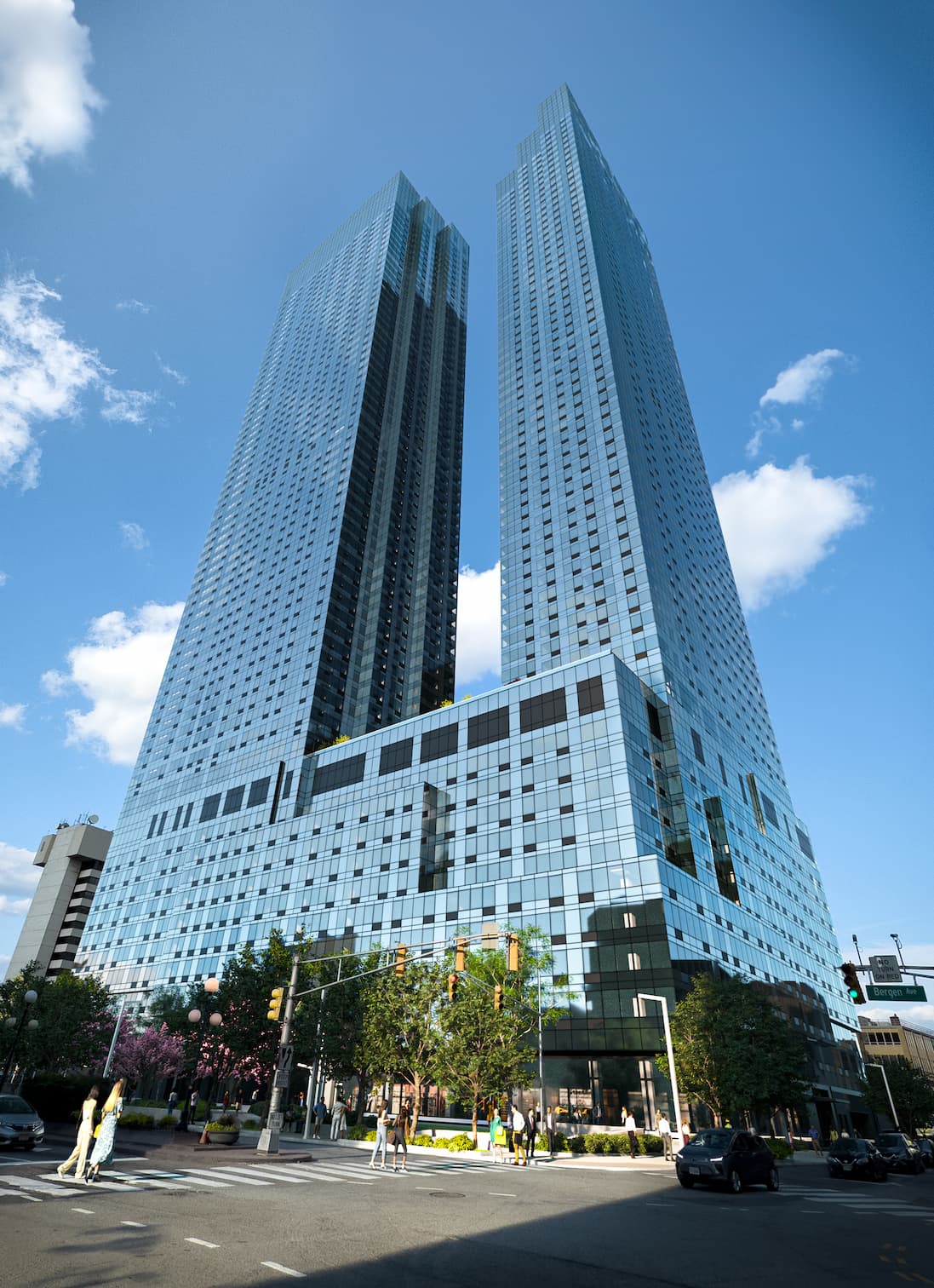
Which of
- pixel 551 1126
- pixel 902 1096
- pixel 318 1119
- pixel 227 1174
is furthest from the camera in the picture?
pixel 902 1096

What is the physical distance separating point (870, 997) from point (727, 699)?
224 ft

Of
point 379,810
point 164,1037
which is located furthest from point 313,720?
point 164,1037

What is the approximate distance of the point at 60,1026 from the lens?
6231 cm

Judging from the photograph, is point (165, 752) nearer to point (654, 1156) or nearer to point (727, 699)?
point (727, 699)

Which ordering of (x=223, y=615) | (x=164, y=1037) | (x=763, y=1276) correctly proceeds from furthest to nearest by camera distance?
(x=223, y=615), (x=164, y=1037), (x=763, y=1276)

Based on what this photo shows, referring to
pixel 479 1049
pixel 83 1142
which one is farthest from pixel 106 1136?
pixel 479 1049

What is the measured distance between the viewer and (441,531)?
492ft

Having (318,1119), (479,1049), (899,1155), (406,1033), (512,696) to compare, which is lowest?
(899,1155)

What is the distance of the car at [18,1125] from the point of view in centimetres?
2364

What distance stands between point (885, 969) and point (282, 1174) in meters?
20.9

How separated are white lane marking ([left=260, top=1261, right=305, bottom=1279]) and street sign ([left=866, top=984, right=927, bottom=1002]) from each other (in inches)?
1011

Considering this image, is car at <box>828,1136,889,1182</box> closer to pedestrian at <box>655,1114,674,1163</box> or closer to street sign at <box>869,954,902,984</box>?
pedestrian at <box>655,1114,674,1163</box>

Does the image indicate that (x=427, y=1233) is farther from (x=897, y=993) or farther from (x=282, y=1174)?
(x=897, y=993)

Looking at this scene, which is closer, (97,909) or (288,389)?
(97,909)
